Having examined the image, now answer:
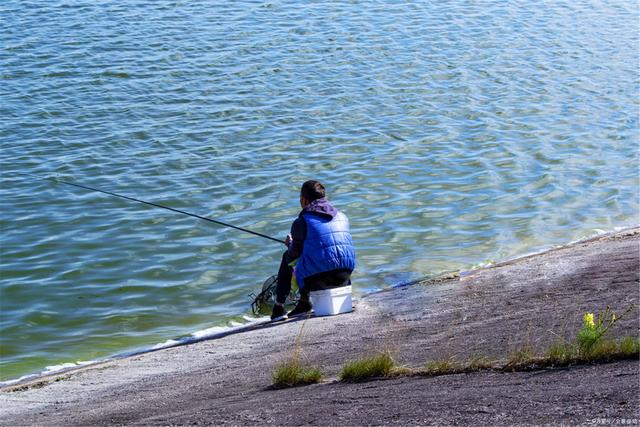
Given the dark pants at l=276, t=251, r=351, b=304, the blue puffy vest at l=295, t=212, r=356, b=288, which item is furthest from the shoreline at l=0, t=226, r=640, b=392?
the blue puffy vest at l=295, t=212, r=356, b=288

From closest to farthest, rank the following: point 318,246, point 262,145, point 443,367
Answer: point 443,367 → point 318,246 → point 262,145

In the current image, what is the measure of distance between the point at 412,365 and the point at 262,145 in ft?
31.4

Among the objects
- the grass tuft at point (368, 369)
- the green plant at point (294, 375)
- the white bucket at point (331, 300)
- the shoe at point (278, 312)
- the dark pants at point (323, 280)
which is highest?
the grass tuft at point (368, 369)

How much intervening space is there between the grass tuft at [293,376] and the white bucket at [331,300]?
2.52m

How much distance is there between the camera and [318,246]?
924 centimetres

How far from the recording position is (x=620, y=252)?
10031 mm

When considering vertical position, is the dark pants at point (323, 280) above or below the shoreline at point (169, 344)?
above

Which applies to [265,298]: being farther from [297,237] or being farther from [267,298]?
[297,237]

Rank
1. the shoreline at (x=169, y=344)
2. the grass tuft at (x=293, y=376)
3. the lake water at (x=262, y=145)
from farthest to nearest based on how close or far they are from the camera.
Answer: the lake water at (x=262, y=145)
the shoreline at (x=169, y=344)
the grass tuft at (x=293, y=376)

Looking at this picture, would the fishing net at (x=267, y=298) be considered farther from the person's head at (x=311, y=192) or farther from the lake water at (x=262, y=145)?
the person's head at (x=311, y=192)

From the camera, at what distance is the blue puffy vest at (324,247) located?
30.3ft

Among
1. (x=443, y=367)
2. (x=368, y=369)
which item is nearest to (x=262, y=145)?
(x=368, y=369)

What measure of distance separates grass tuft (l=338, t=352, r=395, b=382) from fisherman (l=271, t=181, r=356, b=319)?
2.77 metres

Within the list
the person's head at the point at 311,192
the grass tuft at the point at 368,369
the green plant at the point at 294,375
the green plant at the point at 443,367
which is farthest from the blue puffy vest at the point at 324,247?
the green plant at the point at 443,367
